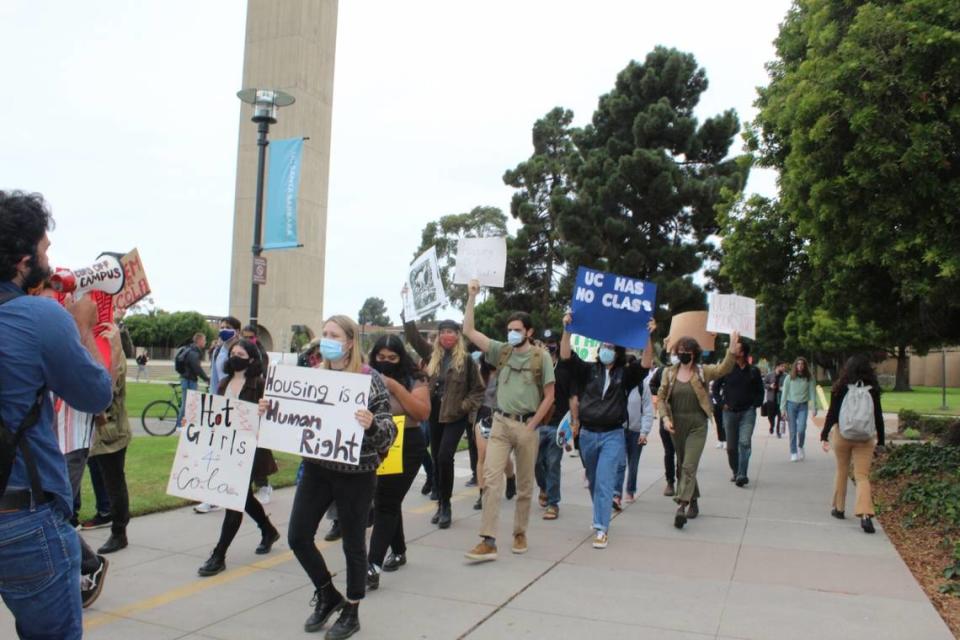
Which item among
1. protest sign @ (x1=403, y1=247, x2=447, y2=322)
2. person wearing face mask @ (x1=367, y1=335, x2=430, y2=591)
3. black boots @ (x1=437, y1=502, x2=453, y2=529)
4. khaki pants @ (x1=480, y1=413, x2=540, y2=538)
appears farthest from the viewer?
protest sign @ (x1=403, y1=247, x2=447, y2=322)

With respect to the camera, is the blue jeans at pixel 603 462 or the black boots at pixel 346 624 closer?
the black boots at pixel 346 624

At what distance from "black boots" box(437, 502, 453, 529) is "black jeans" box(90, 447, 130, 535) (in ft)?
9.03

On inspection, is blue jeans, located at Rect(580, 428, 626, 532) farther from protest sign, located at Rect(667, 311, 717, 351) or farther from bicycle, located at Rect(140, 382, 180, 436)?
bicycle, located at Rect(140, 382, 180, 436)

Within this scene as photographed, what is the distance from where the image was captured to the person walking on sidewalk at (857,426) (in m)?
7.61

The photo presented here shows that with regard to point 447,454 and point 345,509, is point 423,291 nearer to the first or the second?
point 447,454

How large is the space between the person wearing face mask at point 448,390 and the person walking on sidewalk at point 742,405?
14.1 ft

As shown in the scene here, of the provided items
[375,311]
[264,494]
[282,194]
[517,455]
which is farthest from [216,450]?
[375,311]

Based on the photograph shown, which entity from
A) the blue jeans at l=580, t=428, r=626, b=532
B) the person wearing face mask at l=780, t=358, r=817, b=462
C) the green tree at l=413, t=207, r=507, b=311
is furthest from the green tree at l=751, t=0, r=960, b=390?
the green tree at l=413, t=207, r=507, b=311

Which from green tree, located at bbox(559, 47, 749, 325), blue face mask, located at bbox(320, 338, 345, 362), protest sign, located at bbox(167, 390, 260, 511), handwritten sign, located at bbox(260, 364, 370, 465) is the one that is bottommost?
protest sign, located at bbox(167, 390, 260, 511)

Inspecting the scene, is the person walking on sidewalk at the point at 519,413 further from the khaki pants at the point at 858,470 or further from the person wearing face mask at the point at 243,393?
the khaki pants at the point at 858,470

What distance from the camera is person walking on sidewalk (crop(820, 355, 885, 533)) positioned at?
7609 mm

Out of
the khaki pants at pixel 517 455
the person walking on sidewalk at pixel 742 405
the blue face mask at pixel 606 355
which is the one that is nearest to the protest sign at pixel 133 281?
the khaki pants at pixel 517 455

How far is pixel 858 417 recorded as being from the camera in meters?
7.66

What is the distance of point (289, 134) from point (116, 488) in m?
32.7
